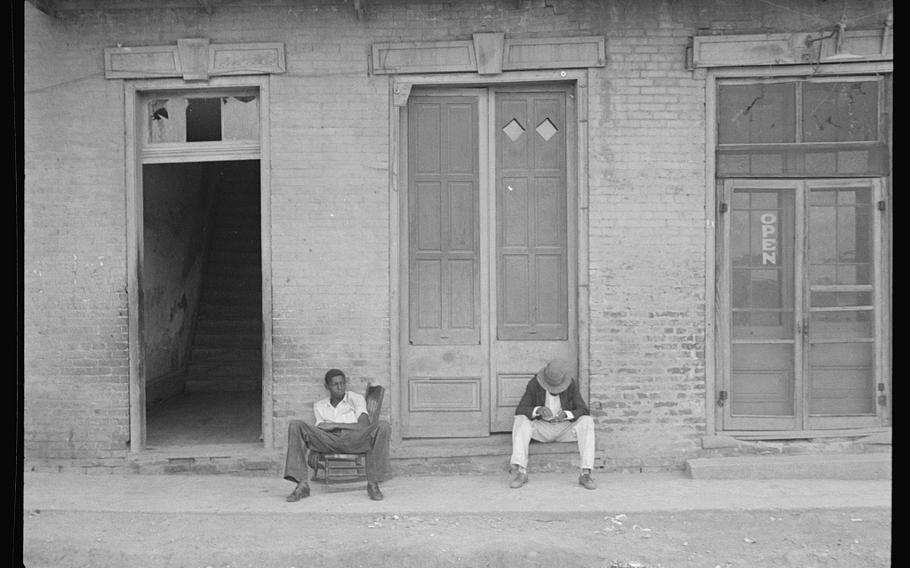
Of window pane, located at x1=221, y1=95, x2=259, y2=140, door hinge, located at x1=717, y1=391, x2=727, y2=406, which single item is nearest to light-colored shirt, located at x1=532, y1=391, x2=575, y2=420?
door hinge, located at x1=717, y1=391, x2=727, y2=406

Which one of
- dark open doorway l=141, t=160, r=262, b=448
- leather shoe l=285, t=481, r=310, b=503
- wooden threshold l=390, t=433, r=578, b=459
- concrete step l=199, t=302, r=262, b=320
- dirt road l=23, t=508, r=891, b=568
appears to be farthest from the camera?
concrete step l=199, t=302, r=262, b=320

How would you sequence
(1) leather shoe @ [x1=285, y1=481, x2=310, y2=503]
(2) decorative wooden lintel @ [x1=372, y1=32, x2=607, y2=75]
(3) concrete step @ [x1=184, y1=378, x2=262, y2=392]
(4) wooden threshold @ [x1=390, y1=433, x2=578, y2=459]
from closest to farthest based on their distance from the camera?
(1) leather shoe @ [x1=285, y1=481, x2=310, y2=503]
(2) decorative wooden lintel @ [x1=372, y1=32, x2=607, y2=75]
(4) wooden threshold @ [x1=390, y1=433, x2=578, y2=459]
(3) concrete step @ [x1=184, y1=378, x2=262, y2=392]

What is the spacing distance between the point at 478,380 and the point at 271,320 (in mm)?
2026

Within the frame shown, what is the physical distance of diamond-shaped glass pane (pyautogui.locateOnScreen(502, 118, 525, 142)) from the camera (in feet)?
23.7

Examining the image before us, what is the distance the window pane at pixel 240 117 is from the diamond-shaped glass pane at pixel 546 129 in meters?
2.68

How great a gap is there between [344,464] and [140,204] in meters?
3.14

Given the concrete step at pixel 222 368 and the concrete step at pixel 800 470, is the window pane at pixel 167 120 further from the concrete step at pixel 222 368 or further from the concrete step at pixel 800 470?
the concrete step at pixel 800 470

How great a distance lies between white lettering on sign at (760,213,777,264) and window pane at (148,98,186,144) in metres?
5.57

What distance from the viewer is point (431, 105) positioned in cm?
721

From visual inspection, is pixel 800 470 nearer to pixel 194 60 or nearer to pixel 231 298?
pixel 194 60

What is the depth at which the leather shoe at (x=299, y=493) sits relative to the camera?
247 inches

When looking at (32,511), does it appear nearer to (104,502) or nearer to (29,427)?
(104,502)

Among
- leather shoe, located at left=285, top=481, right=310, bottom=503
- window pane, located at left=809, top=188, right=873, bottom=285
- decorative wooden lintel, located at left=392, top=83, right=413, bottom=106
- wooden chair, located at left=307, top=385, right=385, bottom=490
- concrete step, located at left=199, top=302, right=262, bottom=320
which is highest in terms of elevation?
decorative wooden lintel, located at left=392, top=83, right=413, bottom=106

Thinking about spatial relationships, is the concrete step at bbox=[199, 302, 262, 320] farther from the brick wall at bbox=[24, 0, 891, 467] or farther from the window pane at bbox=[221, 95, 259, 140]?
the window pane at bbox=[221, 95, 259, 140]
